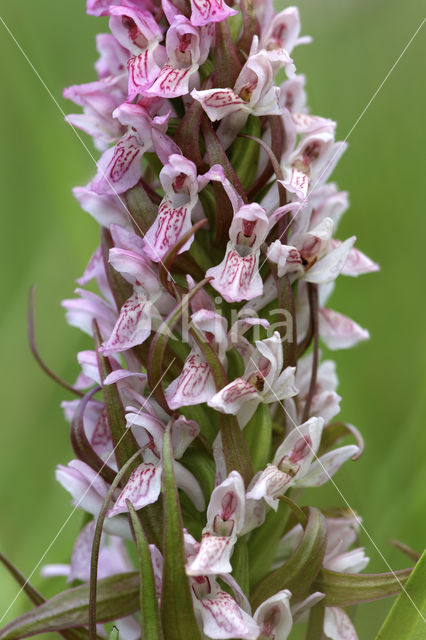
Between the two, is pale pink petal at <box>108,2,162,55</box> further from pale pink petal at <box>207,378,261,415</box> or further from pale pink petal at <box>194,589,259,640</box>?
pale pink petal at <box>194,589,259,640</box>

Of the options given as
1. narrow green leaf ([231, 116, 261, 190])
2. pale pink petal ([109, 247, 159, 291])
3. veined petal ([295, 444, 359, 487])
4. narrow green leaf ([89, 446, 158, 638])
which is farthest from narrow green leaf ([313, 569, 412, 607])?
narrow green leaf ([231, 116, 261, 190])

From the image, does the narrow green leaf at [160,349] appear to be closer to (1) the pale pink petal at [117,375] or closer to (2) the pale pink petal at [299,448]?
(1) the pale pink petal at [117,375]

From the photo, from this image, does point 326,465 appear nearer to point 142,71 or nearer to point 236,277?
point 236,277

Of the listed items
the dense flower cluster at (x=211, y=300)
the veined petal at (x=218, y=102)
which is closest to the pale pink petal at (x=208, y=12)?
the dense flower cluster at (x=211, y=300)

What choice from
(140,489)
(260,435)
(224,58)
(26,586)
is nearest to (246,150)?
(224,58)

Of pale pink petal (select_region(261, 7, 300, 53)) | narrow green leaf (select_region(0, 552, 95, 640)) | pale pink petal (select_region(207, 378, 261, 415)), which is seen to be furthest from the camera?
pale pink petal (select_region(261, 7, 300, 53))

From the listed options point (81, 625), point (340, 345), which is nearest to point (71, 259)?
point (340, 345)

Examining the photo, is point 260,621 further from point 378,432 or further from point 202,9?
point 378,432
